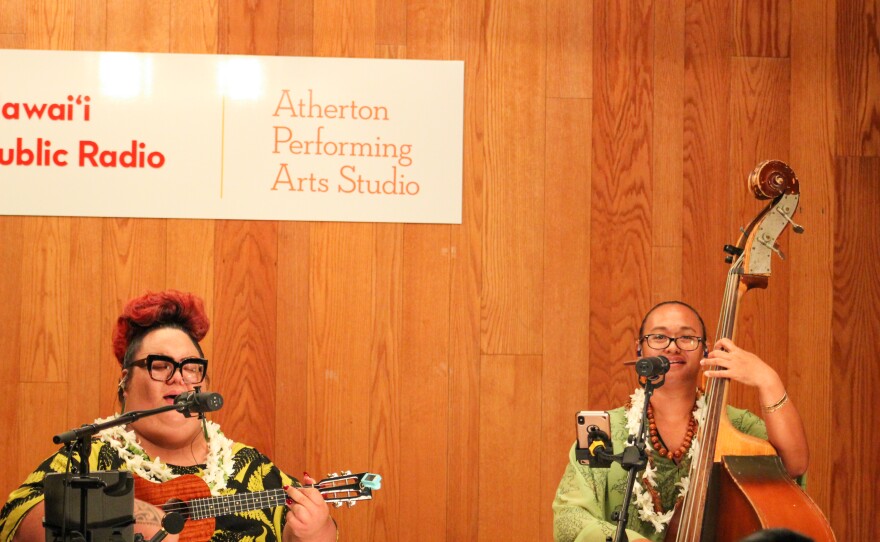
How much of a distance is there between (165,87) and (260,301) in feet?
2.77

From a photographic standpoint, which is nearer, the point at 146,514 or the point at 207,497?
the point at 146,514

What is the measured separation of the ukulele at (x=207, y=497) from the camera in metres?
2.70

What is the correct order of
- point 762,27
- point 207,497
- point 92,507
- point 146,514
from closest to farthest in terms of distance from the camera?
point 92,507 < point 146,514 < point 207,497 < point 762,27

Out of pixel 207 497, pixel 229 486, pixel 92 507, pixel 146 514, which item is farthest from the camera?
pixel 229 486

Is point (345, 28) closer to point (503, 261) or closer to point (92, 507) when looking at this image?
point (503, 261)

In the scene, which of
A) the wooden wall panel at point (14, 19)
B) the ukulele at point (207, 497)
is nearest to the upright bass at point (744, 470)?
the ukulele at point (207, 497)

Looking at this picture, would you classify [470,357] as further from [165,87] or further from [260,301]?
[165,87]

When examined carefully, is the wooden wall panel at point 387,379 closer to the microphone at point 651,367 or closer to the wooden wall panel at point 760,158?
the wooden wall panel at point 760,158

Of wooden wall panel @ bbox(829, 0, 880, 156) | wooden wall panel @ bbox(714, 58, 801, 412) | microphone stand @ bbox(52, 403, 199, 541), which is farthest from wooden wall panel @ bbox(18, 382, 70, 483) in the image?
wooden wall panel @ bbox(829, 0, 880, 156)

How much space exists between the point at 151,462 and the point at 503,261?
1.52m

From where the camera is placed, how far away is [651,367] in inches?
98.7

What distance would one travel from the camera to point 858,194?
3840 millimetres

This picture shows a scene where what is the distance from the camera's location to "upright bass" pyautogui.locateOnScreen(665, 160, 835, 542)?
101 inches

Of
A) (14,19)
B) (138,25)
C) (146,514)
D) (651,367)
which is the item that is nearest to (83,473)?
(146,514)
